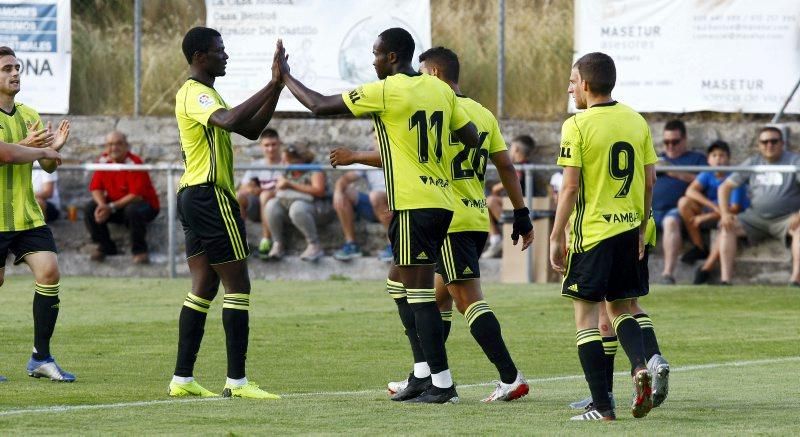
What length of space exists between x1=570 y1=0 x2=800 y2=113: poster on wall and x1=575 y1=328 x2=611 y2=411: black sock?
12.5m

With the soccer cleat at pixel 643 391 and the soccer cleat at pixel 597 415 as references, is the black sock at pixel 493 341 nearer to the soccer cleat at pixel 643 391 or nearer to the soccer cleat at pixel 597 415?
the soccer cleat at pixel 597 415

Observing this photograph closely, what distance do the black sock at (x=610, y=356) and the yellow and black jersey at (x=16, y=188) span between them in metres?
4.22

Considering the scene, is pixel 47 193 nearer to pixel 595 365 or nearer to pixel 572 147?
pixel 572 147

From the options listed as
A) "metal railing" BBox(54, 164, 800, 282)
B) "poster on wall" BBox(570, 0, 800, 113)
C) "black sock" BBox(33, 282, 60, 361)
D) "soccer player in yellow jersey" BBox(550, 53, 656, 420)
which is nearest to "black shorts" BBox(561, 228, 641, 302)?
"soccer player in yellow jersey" BBox(550, 53, 656, 420)

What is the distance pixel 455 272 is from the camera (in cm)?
945

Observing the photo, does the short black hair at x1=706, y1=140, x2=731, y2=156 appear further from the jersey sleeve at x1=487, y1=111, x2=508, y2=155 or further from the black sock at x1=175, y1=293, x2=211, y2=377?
the black sock at x1=175, y1=293, x2=211, y2=377

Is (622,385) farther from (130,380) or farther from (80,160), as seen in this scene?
(80,160)

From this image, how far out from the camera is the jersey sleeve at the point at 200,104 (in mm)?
9203

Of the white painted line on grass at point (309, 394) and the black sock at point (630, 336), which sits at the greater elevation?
the black sock at point (630, 336)

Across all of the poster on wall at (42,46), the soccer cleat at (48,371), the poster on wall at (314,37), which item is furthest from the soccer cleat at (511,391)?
the poster on wall at (42,46)

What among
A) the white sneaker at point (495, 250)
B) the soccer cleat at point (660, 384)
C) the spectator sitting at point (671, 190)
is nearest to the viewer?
the soccer cleat at point (660, 384)

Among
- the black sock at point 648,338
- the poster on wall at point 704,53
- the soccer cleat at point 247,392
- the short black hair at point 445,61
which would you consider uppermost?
the poster on wall at point 704,53

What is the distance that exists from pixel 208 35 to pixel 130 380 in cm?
257

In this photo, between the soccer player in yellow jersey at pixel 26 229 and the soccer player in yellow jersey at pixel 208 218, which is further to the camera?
the soccer player in yellow jersey at pixel 26 229
